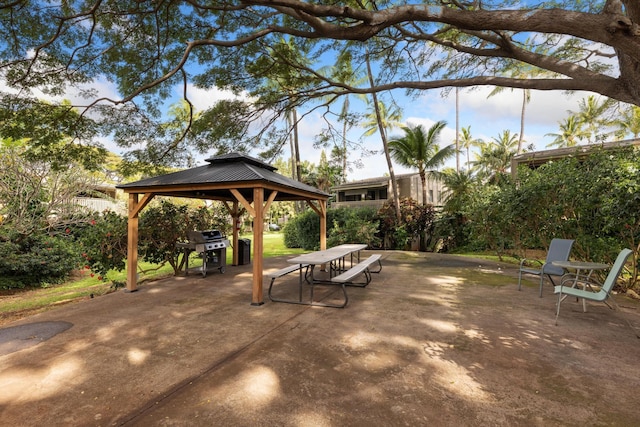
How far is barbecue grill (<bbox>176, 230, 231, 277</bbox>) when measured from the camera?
26.6 feet

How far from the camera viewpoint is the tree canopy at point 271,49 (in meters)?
5.04

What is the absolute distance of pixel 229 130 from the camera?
1011 centimetres

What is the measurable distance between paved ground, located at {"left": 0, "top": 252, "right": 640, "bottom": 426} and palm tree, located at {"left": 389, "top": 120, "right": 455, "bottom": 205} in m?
14.3

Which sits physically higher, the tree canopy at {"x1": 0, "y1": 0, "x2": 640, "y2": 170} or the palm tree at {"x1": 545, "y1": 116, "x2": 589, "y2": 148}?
the palm tree at {"x1": 545, "y1": 116, "x2": 589, "y2": 148}

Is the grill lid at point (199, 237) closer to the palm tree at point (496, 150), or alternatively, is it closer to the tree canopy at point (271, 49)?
the tree canopy at point (271, 49)

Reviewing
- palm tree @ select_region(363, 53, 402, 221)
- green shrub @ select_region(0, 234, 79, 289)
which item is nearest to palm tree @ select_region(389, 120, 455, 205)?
palm tree @ select_region(363, 53, 402, 221)

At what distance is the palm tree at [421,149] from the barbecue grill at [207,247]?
1364 cm

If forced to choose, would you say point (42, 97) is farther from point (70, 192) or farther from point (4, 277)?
point (4, 277)

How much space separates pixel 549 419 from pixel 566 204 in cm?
661

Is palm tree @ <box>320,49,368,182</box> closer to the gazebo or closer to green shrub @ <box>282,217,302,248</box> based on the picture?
the gazebo

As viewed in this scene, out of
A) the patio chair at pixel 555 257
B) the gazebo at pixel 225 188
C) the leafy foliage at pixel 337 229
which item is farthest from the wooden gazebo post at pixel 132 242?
the leafy foliage at pixel 337 229

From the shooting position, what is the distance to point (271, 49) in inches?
365

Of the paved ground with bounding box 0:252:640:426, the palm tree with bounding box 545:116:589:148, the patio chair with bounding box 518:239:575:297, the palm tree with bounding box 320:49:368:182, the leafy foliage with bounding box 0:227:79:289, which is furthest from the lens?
the palm tree with bounding box 545:116:589:148

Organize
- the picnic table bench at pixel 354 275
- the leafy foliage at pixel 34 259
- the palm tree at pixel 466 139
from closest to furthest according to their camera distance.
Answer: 1. the picnic table bench at pixel 354 275
2. the leafy foliage at pixel 34 259
3. the palm tree at pixel 466 139
